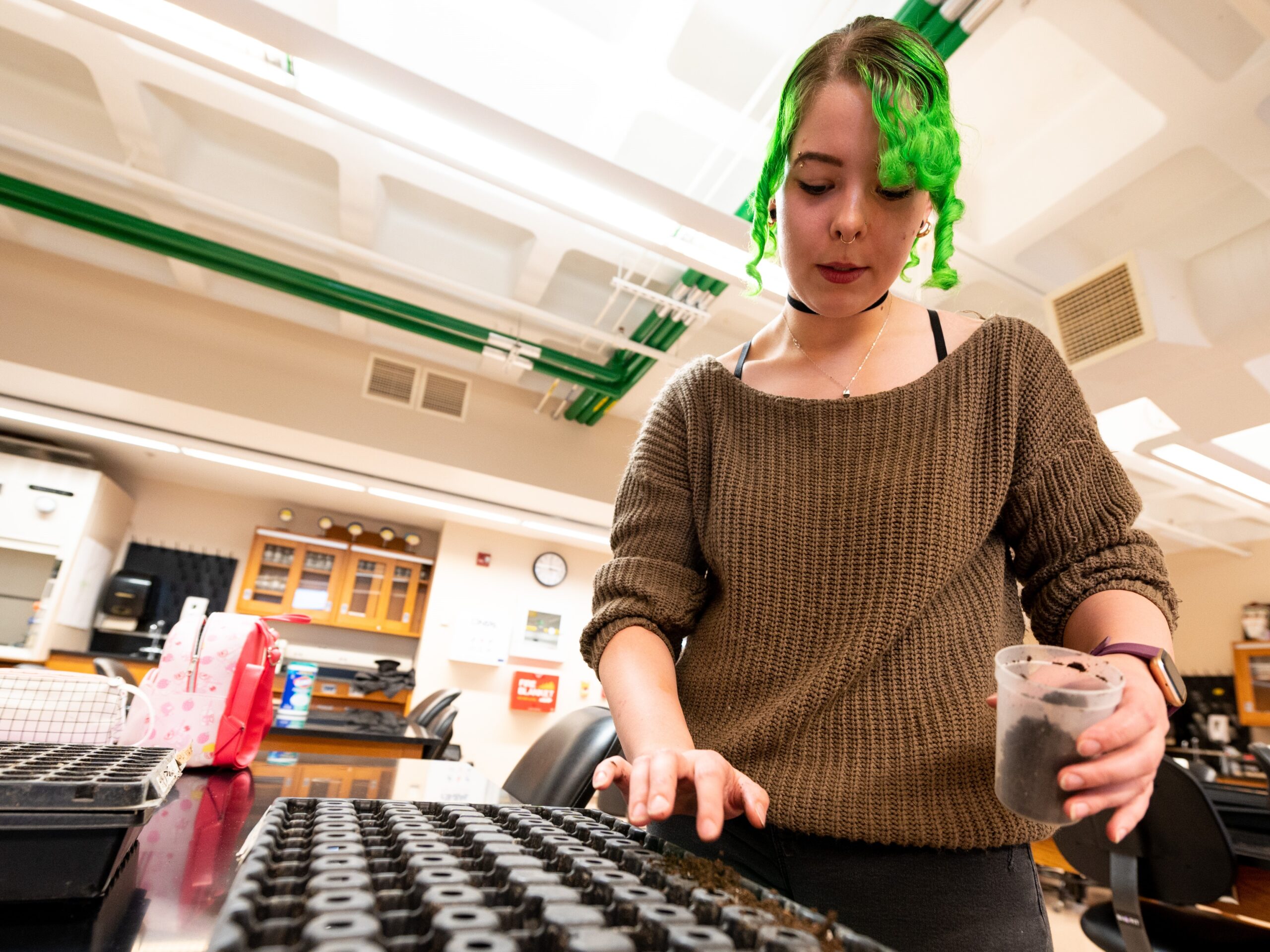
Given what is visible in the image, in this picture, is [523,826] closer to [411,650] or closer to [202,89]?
[202,89]

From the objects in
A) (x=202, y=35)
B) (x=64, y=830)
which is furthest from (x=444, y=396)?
(x=64, y=830)

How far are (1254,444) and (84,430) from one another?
24.5ft

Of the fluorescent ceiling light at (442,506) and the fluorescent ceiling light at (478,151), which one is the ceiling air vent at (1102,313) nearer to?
the fluorescent ceiling light at (478,151)

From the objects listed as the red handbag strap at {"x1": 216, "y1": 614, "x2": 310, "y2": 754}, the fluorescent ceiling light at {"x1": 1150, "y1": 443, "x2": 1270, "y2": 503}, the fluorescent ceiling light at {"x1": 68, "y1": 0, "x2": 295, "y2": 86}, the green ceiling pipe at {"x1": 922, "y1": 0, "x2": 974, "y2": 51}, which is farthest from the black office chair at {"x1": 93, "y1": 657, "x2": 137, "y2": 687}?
the fluorescent ceiling light at {"x1": 1150, "y1": 443, "x2": 1270, "y2": 503}

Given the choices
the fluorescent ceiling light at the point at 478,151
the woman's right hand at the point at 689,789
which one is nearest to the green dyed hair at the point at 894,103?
the woman's right hand at the point at 689,789

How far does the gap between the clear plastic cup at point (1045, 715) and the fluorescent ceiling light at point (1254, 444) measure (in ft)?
16.8

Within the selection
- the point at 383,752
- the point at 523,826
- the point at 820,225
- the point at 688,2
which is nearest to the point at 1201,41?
the point at 688,2

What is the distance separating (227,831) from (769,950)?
0.74 metres

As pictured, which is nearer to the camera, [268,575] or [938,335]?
[938,335]

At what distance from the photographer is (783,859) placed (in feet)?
2.28

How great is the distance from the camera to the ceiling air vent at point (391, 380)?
477cm

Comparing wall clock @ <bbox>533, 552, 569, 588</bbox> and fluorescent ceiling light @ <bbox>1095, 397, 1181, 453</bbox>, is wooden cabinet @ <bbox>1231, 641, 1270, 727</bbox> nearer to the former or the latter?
fluorescent ceiling light @ <bbox>1095, 397, 1181, 453</bbox>

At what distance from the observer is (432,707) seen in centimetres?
460

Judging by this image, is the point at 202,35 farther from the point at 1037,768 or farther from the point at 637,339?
the point at 637,339
